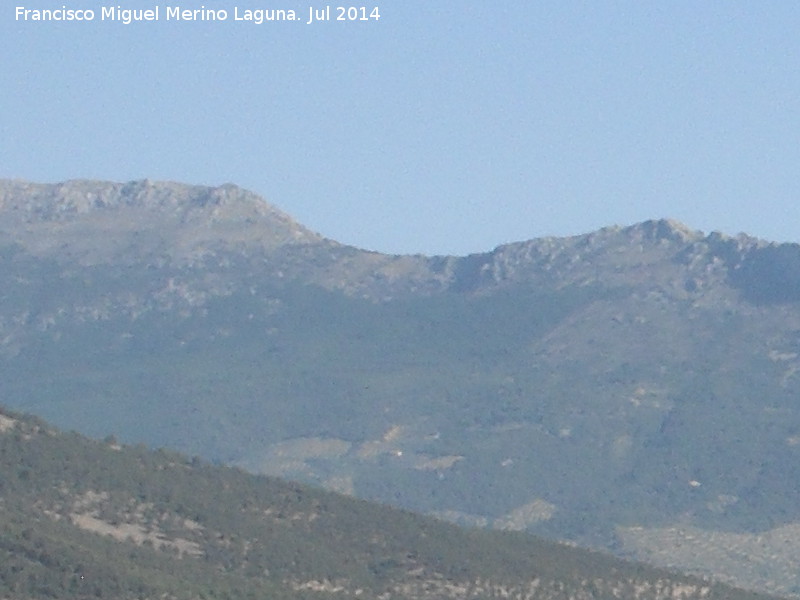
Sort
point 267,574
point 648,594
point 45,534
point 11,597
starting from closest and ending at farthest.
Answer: point 11,597 → point 45,534 → point 267,574 → point 648,594

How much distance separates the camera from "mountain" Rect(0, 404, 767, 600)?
5098 inches

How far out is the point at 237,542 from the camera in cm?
14312

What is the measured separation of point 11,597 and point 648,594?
47.9 m

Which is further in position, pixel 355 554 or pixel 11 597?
pixel 355 554

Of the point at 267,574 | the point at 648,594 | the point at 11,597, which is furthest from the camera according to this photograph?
the point at 648,594

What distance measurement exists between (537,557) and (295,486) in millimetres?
17380

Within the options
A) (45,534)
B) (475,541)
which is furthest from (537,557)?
(45,534)

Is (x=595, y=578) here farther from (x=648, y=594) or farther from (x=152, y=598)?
(x=152, y=598)

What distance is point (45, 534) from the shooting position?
128 meters

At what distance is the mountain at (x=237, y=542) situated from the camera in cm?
12950

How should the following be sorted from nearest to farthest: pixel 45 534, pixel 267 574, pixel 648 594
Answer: pixel 45 534, pixel 267 574, pixel 648 594

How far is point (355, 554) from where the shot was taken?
14688 cm

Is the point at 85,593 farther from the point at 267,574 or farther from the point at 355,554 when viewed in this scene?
the point at 355,554

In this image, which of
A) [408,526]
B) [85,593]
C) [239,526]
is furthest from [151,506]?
[85,593]
